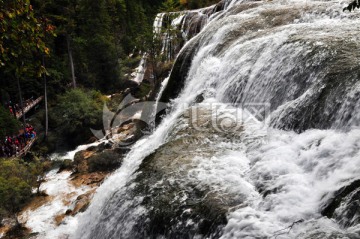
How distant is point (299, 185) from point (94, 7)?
1373 inches

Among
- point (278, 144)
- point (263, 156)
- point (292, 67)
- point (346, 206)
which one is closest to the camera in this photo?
point (346, 206)

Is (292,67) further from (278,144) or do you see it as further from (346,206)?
(346,206)

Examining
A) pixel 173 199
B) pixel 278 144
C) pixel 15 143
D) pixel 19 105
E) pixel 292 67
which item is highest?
pixel 292 67

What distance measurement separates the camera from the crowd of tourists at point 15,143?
76.8ft

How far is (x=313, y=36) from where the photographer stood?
10594 millimetres

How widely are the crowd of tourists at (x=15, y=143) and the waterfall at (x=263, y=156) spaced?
1563 cm

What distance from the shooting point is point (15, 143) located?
79.6ft

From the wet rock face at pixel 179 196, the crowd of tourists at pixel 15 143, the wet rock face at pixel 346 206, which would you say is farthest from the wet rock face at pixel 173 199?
the crowd of tourists at pixel 15 143

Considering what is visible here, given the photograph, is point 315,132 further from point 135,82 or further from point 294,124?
point 135,82

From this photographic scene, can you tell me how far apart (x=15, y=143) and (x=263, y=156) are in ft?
69.9

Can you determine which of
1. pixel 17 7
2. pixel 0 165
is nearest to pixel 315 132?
pixel 17 7

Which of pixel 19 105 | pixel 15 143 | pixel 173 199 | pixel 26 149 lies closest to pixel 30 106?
pixel 19 105

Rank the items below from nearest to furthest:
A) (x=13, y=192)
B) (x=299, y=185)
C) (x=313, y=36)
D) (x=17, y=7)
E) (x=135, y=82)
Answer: (x=17, y=7) → (x=299, y=185) → (x=313, y=36) → (x=13, y=192) → (x=135, y=82)

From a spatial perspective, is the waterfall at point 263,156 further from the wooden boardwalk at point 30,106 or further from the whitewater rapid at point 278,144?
the wooden boardwalk at point 30,106
